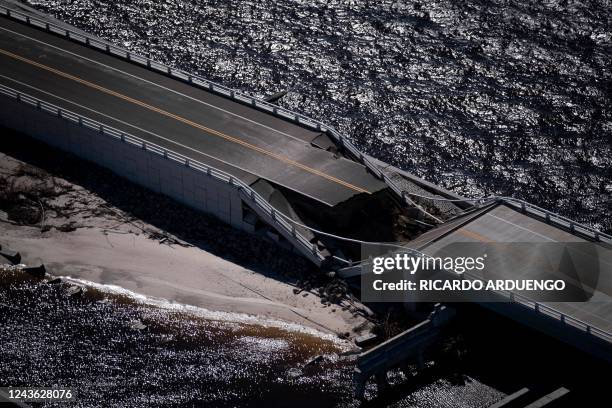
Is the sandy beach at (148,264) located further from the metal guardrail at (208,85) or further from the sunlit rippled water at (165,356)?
the metal guardrail at (208,85)

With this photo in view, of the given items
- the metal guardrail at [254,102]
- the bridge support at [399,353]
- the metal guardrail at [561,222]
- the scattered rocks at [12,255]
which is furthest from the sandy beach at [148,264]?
the metal guardrail at [561,222]

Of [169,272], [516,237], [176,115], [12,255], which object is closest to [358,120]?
[176,115]

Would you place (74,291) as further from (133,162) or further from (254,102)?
(254,102)

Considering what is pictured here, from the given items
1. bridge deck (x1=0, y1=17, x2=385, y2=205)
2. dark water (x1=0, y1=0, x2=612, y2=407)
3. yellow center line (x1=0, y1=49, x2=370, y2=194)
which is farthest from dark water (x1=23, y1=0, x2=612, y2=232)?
yellow center line (x1=0, y1=49, x2=370, y2=194)

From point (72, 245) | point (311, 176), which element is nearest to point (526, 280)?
point (311, 176)

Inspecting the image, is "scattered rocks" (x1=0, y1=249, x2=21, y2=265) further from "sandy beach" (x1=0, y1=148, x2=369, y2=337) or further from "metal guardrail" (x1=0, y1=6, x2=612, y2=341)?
"metal guardrail" (x1=0, y1=6, x2=612, y2=341)

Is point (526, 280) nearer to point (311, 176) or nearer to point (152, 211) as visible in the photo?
point (311, 176)
